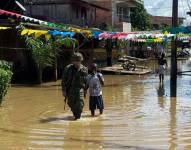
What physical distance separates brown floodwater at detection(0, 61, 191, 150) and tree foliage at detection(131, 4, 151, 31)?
43078 mm

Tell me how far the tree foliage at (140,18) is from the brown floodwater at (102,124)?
43078 mm

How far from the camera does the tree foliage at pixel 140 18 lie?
60.3 metres

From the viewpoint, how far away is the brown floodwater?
29.2ft

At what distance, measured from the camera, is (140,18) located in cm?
6078

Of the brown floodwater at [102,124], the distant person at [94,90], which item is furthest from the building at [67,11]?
the distant person at [94,90]

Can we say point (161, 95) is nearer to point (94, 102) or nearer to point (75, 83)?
point (94, 102)

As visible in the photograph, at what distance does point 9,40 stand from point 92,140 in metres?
15.6

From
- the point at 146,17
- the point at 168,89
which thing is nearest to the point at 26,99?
the point at 168,89

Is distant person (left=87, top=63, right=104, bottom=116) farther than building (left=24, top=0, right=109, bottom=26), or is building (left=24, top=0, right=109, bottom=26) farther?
building (left=24, top=0, right=109, bottom=26)

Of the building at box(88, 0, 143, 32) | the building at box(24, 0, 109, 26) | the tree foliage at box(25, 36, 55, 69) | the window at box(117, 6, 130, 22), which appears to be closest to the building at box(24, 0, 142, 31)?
the building at box(24, 0, 109, 26)

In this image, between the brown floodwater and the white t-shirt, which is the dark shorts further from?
the brown floodwater

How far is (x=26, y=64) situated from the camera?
23891 mm

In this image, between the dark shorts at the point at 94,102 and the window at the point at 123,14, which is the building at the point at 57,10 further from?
the dark shorts at the point at 94,102

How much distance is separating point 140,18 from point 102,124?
1999 inches
